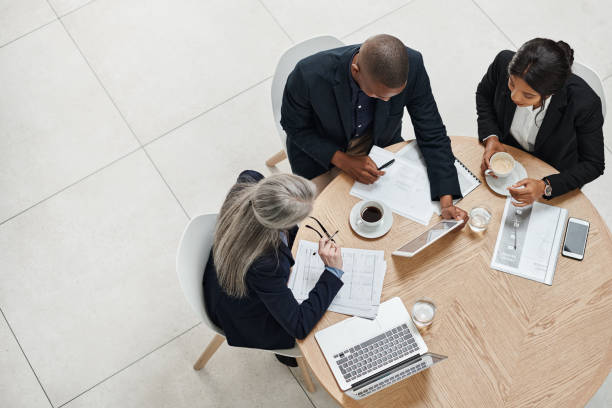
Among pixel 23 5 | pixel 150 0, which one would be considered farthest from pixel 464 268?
pixel 23 5

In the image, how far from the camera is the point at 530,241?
1.85 m

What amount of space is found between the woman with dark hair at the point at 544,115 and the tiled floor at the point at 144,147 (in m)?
0.83

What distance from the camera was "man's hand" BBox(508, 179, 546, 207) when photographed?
184 centimetres

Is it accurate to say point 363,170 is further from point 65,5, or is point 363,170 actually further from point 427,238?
point 65,5

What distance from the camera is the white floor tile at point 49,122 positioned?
2.96 metres

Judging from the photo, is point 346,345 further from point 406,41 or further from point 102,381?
point 406,41

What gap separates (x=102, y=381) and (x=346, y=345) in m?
1.41

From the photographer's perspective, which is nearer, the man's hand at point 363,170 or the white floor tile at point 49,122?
the man's hand at point 363,170

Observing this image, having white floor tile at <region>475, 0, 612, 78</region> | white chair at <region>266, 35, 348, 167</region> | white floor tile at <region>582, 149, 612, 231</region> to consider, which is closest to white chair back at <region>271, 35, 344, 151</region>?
white chair at <region>266, 35, 348, 167</region>

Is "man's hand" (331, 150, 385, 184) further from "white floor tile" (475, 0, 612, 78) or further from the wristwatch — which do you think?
"white floor tile" (475, 0, 612, 78)

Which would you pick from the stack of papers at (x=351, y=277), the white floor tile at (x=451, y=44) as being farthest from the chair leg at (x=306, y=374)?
the white floor tile at (x=451, y=44)

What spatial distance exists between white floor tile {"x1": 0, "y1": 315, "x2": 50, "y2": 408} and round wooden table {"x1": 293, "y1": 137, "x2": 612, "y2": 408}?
1.56 metres

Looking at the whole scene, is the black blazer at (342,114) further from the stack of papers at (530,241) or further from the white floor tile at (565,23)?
the white floor tile at (565,23)

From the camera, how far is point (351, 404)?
165cm
